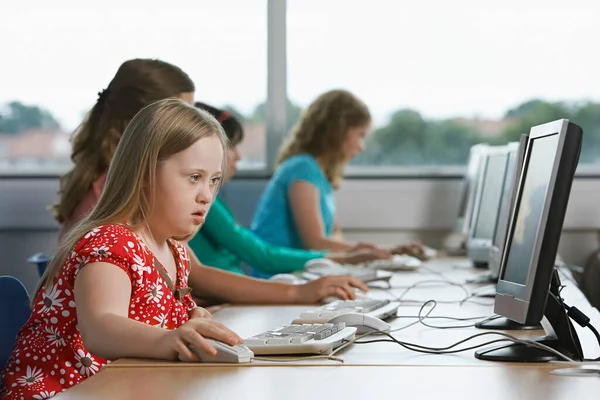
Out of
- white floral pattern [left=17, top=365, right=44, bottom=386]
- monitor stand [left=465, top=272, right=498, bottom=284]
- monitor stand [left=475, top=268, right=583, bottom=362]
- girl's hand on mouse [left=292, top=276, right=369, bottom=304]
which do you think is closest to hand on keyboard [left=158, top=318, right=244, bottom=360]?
white floral pattern [left=17, top=365, right=44, bottom=386]

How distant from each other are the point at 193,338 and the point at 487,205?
1.84 m

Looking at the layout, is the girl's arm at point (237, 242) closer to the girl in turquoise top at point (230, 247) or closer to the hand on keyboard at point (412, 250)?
the girl in turquoise top at point (230, 247)

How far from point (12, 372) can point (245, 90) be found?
10.3ft

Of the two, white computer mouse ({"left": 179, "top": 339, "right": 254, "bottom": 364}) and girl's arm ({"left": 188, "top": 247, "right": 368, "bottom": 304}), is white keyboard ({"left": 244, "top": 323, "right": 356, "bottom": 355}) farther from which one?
girl's arm ({"left": 188, "top": 247, "right": 368, "bottom": 304})

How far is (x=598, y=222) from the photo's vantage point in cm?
450

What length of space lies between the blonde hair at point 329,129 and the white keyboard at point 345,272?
1129mm

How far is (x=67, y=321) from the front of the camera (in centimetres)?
163

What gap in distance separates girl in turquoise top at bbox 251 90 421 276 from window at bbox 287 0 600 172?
456 mm

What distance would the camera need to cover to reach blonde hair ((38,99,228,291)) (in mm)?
1683

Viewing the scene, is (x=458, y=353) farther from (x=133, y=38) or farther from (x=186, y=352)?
(x=133, y=38)

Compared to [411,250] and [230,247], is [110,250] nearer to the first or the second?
[230,247]

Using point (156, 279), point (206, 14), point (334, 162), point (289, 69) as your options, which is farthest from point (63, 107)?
point (156, 279)

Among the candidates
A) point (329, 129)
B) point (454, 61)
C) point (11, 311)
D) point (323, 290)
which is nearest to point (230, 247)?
point (323, 290)

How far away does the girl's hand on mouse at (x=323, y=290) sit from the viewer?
7.55ft
